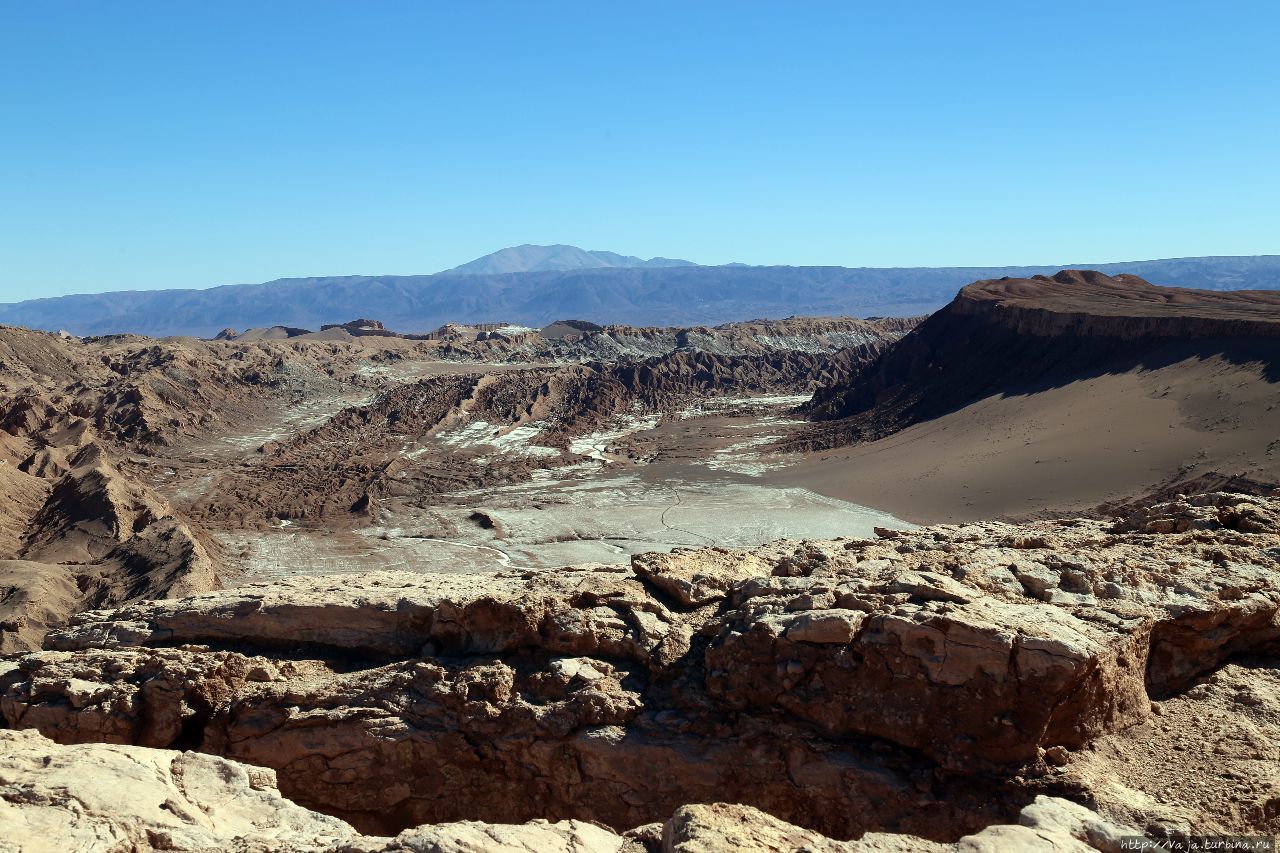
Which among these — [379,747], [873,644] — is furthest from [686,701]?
[379,747]

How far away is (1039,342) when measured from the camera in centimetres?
3428

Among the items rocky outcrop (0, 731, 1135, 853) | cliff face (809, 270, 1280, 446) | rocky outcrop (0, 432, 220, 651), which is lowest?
rocky outcrop (0, 432, 220, 651)

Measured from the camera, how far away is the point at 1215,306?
3288 cm

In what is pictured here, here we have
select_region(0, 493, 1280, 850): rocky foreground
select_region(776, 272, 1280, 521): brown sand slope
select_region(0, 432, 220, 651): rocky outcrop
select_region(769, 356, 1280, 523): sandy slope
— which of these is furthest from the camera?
select_region(776, 272, 1280, 521): brown sand slope

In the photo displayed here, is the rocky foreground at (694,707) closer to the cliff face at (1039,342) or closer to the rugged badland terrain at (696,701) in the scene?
the rugged badland terrain at (696,701)

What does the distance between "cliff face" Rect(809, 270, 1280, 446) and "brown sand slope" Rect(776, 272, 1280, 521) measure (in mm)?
67

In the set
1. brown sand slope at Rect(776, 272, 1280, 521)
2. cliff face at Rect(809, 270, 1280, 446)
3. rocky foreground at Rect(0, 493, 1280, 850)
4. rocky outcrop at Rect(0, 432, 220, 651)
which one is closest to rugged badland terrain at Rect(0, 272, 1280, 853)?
rocky foreground at Rect(0, 493, 1280, 850)

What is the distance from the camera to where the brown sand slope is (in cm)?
2373

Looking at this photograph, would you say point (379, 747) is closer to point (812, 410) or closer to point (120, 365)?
point (812, 410)

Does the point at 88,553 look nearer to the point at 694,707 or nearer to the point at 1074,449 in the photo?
the point at 694,707

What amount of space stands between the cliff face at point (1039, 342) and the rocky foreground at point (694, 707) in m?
22.9

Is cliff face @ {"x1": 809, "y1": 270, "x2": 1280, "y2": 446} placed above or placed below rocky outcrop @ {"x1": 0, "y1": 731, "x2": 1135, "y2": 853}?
above

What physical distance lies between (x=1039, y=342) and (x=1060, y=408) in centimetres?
592

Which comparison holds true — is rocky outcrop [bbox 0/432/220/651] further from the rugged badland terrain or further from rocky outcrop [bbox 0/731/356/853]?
rocky outcrop [bbox 0/731/356/853]
